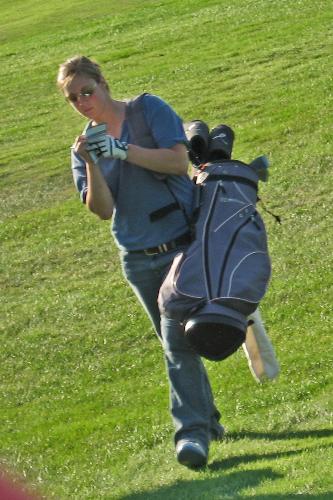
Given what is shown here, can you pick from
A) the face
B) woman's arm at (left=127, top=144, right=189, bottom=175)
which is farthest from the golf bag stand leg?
the face

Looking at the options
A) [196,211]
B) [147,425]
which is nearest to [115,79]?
[147,425]

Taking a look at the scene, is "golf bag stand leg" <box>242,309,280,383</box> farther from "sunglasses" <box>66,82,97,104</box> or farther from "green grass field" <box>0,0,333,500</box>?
"sunglasses" <box>66,82,97,104</box>

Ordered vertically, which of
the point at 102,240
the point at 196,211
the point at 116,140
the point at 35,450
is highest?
the point at 116,140

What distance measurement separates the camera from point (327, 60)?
1672 centimetres

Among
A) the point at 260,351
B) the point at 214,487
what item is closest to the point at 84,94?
the point at 260,351

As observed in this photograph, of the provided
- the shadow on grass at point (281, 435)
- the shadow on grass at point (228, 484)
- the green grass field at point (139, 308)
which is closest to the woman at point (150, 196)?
the shadow on grass at point (228, 484)

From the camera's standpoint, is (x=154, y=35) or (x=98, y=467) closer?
(x=98, y=467)

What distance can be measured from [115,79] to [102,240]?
736 centimetres

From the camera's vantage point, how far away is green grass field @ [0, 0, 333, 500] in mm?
6797

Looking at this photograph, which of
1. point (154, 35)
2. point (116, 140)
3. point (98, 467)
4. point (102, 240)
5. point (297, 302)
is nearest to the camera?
point (116, 140)

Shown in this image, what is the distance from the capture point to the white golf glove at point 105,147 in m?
5.96

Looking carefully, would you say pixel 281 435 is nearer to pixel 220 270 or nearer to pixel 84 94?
pixel 220 270

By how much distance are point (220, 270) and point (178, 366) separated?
2.03 feet

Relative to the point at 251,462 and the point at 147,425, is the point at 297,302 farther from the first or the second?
the point at 251,462
